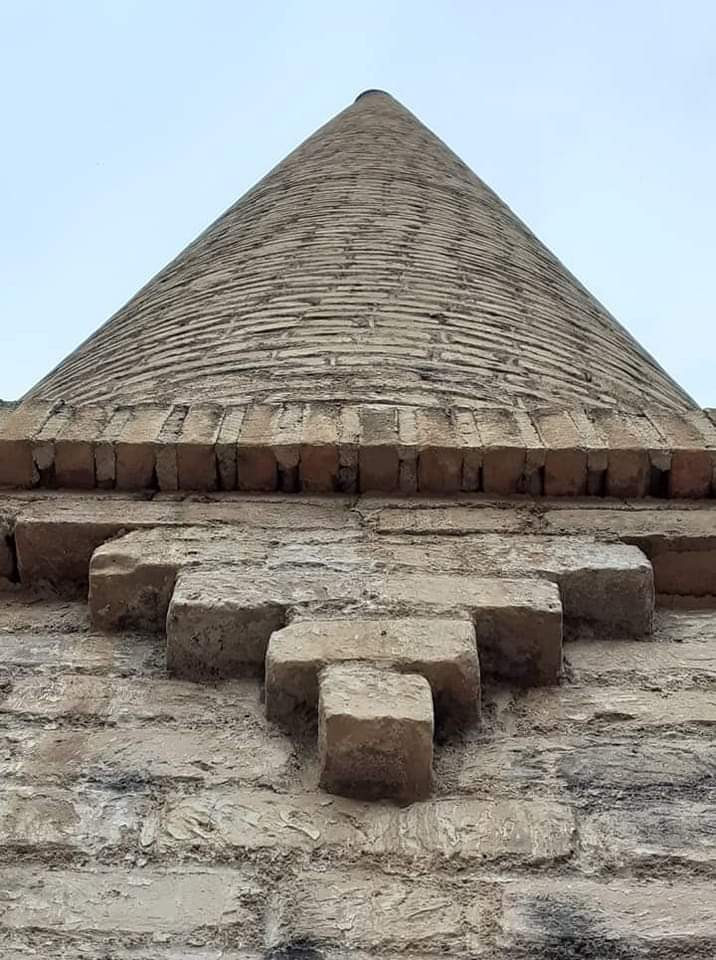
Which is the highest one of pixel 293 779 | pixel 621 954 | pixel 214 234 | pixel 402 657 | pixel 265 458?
pixel 214 234

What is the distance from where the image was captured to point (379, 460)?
9.19 feet

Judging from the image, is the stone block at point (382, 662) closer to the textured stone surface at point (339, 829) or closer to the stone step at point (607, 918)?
the textured stone surface at point (339, 829)

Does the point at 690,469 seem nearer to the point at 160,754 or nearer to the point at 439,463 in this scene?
the point at 439,463

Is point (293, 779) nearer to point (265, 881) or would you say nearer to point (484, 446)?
point (265, 881)

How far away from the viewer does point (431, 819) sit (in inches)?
70.7

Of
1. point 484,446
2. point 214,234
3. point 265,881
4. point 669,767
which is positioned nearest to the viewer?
point 265,881

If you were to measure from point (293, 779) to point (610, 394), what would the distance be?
2694 millimetres

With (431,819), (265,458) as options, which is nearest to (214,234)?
(265,458)

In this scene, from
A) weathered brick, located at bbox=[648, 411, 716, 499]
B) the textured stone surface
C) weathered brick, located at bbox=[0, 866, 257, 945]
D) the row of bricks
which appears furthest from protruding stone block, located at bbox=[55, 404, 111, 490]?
weathered brick, located at bbox=[648, 411, 716, 499]

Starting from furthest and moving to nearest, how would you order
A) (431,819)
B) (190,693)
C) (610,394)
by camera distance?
(610,394) < (190,693) < (431,819)

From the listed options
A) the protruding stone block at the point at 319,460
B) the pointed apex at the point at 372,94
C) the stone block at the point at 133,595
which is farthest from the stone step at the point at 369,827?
the pointed apex at the point at 372,94

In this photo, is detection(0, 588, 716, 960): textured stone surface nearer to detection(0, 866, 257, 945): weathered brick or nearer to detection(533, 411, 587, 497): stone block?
detection(0, 866, 257, 945): weathered brick

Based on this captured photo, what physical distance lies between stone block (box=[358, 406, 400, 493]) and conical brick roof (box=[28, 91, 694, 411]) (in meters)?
0.65

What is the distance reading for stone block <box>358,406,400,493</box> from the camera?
Answer: 9.16ft
